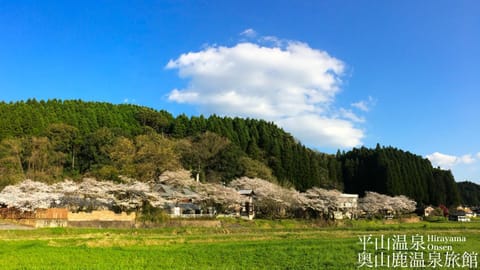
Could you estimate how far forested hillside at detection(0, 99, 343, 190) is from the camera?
53719mm

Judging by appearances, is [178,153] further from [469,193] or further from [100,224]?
[469,193]

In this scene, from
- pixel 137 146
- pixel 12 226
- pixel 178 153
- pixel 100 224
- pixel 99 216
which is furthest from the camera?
pixel 178 153

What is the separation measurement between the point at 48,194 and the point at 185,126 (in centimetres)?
4791

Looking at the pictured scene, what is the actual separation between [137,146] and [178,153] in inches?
335

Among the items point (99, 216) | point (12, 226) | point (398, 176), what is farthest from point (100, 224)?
point (398, 176)

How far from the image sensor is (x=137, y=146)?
57906 millimetres

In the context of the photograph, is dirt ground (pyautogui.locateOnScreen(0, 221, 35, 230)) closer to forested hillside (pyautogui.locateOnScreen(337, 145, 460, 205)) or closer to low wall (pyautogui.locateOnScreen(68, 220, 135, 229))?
low wall (pyautogui.locateOnScreen(68, 220, 135, 229))

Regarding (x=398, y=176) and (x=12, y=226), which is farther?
(x=398, y=176)

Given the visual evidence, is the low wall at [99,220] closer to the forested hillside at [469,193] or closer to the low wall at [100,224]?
the low wall at [100,224]

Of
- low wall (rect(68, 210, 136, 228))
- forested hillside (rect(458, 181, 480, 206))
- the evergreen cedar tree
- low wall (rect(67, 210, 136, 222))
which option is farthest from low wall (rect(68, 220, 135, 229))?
forested hillside (rect(458, 181, 480, 206))

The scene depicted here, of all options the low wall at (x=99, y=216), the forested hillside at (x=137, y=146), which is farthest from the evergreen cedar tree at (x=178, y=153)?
the low wall at (x=99, y=216)

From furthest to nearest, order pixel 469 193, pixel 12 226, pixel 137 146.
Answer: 1. pixel 469 193
2. pixel 137 146
3. pixel 12 226

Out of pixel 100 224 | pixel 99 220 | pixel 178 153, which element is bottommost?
pixel 100 224

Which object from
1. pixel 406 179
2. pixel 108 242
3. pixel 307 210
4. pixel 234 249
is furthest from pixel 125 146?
pixel 406 179
